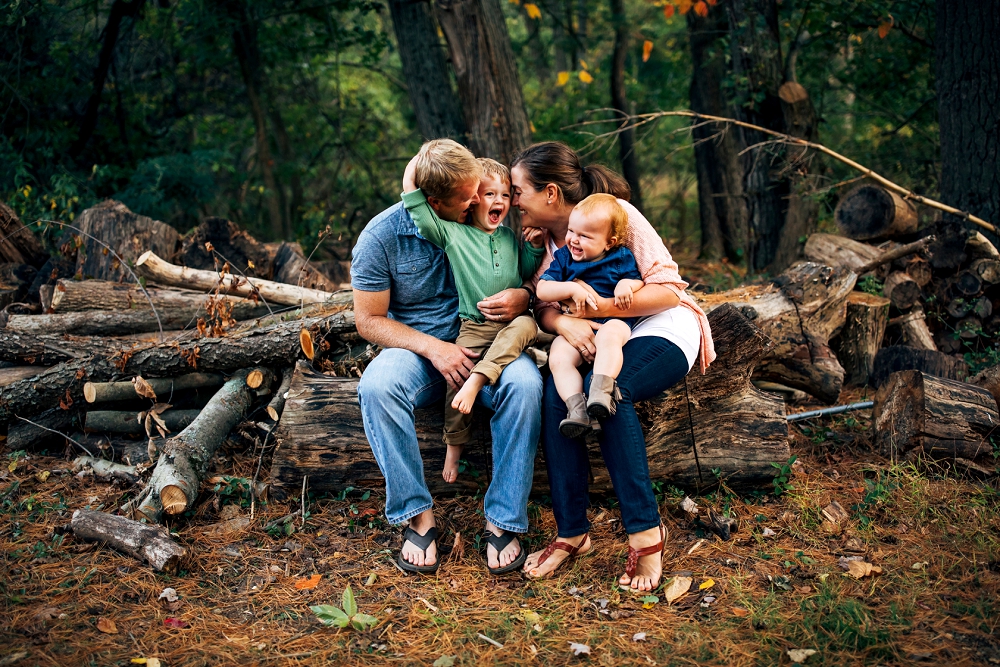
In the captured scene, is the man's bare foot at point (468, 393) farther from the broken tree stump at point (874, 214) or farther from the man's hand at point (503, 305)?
the broken tree stump at point (874, 214)

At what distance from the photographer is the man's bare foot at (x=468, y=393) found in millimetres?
3246

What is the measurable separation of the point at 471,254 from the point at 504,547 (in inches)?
53.8

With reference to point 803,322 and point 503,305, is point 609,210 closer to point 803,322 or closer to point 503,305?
point 503,305

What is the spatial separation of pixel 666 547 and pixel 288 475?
6.44 ft

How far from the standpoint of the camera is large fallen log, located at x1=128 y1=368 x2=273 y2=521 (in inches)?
144

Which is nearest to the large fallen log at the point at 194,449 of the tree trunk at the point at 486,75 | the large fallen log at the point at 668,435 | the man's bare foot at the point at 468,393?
Answer: the large fallen log at the point at 668,435

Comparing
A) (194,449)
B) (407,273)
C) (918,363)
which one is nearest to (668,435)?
(407,273)

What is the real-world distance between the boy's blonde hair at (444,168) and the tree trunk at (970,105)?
13.0ft

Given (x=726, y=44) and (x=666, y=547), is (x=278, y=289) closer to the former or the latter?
(x=666, y=547)

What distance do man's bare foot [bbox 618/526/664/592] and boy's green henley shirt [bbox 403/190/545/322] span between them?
48.9 inches

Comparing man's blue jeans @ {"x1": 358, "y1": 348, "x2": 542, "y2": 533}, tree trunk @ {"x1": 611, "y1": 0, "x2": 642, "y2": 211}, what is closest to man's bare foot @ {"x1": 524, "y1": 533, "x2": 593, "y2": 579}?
man's blue jeans @ {"x1": 358, "y1": 348, "x2": 542, "y2": 533}

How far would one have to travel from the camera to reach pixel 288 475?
3.90m

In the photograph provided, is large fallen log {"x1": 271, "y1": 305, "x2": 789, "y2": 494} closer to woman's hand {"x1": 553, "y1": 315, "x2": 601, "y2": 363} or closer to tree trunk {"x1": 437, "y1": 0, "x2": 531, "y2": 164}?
woman's hand {"x1": 553, "y1": 315, "x2": 601, "y2": 363}

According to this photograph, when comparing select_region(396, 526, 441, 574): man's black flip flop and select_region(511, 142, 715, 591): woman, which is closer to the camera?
select_region(511, 142, 715, 591): woman
